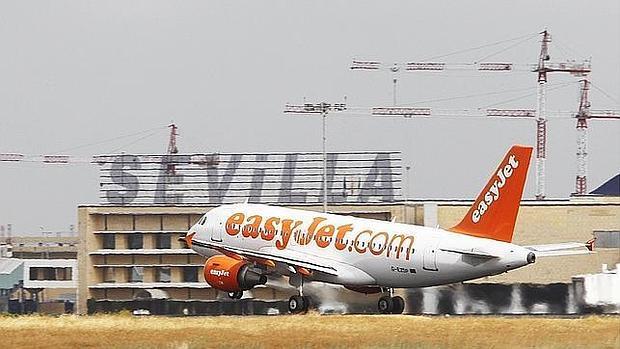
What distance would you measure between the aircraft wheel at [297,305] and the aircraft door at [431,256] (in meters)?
6.11

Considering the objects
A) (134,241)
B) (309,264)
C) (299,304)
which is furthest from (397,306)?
(134,241)

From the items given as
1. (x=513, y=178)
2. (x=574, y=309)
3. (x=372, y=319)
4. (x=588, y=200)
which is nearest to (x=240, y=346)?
(x=372, y=319)

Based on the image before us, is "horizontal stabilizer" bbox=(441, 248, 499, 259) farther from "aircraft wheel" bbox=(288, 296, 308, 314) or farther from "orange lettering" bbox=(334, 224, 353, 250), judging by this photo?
Result: "aircraft wheel" bbox=(288, 296, 308, 314)

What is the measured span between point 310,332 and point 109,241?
68097 millimetres

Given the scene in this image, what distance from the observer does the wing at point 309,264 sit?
74.8 m

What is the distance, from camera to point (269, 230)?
7694 cm

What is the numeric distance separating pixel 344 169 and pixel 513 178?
74596mm

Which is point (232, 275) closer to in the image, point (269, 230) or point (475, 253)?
point (269, 230)

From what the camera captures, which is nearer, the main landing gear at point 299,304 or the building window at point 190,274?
the main landing gear at point 299,304

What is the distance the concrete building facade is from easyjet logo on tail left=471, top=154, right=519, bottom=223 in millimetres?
44013

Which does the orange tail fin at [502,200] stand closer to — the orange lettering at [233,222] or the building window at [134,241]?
the orange lettering at [233,222]

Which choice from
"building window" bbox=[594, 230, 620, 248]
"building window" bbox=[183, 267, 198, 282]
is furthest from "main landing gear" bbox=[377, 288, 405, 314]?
"building window" bbox=[594, 230, 620, 248]

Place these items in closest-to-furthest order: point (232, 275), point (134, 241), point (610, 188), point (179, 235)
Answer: point (232, 275) < point (179, 235) < point (134, 241) < point (610, 188)

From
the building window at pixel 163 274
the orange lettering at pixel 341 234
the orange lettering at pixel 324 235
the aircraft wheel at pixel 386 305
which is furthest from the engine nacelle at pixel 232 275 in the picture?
the building window at pixel 163 274
